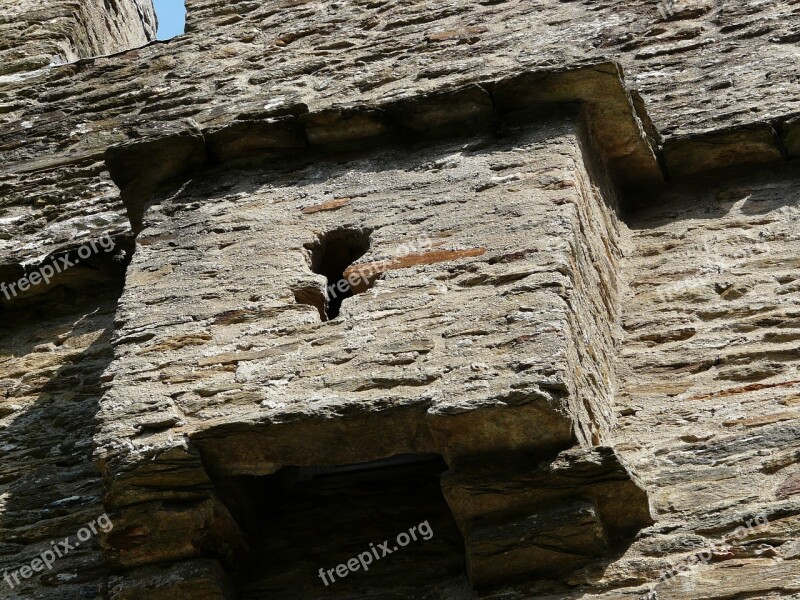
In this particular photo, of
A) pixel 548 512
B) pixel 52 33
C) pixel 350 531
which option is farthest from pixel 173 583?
pixel 52 33

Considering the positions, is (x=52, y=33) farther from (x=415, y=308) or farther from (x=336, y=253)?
(x=415, y=308)

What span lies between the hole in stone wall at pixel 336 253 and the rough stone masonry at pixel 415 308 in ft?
0.04

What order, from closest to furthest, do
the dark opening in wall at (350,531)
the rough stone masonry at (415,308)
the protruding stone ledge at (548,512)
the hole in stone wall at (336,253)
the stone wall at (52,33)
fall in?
the protruding stone ledge at (548,512), the rough stone masonry at (415,308), the dark opening in wall at (350,531), the hole in stone wall at (336,253), the stone wall at (52,33)

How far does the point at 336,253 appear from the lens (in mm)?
4633

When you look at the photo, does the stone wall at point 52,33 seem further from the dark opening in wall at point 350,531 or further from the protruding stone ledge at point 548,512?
the protruding stone ledge at point 548,512

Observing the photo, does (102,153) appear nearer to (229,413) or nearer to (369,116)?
(369,116)

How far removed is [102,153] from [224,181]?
131 centimetres

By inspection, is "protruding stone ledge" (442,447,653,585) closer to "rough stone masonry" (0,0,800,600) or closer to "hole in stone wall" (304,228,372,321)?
"rough stone masonry" (0,0,800,600)

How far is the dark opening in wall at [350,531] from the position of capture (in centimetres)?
375

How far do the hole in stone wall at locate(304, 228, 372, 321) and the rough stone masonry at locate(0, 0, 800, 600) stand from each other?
0.01 metres

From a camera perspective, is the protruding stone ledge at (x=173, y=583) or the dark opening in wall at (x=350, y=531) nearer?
the protruding stone ledge at (x=173, y=583)

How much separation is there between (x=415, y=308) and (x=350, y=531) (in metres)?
0.72

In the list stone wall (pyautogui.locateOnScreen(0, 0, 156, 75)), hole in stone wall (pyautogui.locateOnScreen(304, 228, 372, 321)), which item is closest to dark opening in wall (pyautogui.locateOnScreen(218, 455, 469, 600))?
hole in stone wall (pyautogui.locateOnScreen(304, 228, 372, 321))

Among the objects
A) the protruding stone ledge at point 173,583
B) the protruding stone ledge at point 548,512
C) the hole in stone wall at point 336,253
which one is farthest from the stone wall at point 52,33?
the protruding stone ledge at point 548,512
